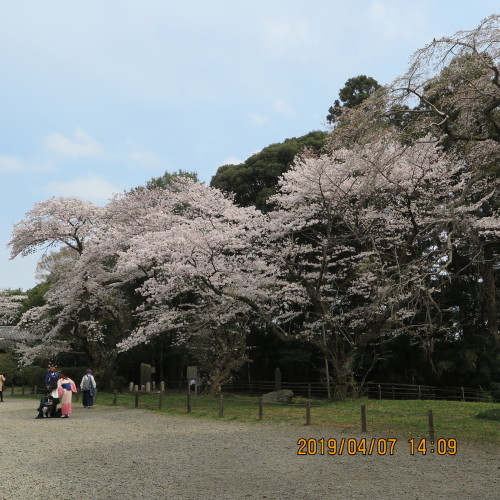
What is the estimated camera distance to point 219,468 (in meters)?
7.33

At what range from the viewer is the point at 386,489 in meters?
6.07

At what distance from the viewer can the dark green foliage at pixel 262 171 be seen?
87.8 feet

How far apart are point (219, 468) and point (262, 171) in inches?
833

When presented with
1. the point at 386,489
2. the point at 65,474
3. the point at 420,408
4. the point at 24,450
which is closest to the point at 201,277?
the point at 420,408

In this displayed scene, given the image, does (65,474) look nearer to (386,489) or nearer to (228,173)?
(386,489)

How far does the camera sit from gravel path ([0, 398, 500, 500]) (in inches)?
237

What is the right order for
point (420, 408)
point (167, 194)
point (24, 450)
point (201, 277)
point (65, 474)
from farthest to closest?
point (167, 194) → point (201, 277) → point (420, 408) → point (24, 450) → point (65, 474)

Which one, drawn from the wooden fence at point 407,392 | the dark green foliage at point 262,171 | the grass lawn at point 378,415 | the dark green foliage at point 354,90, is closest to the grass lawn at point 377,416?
the grass lawn at point 378,415

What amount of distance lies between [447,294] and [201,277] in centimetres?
1122

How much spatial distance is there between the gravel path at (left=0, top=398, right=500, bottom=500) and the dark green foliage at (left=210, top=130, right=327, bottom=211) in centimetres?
1745
